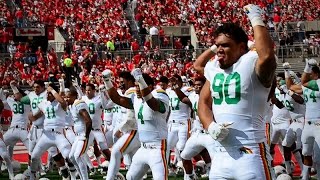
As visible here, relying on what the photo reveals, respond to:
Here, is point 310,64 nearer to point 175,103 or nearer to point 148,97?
point 148,97

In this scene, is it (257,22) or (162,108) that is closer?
(257,22)

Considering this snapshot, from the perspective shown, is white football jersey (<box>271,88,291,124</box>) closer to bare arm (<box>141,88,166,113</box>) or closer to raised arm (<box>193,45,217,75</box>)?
bare arm (<box>141,88,166,113</box>)

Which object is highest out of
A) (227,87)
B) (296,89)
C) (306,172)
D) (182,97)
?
(227,87)

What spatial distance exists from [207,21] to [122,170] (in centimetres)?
2052

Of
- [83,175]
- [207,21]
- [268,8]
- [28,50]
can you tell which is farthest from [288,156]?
[268,8]

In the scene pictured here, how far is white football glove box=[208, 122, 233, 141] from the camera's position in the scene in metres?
5.94

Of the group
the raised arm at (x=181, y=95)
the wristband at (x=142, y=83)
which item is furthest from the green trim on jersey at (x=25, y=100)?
the wristband at (x=142, y=83)

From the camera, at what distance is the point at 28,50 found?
29.1 meters

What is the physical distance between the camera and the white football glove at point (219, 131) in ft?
19.5

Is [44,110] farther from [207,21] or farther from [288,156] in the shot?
Answer: [207,21]

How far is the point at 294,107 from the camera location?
530 inches

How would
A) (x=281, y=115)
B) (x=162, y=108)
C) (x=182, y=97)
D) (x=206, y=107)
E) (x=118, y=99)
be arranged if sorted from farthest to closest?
(x=281, y=115) < (x=182, y=97) < (x=118, y=99) < (x=162, y=108) < (x=206, y=107)

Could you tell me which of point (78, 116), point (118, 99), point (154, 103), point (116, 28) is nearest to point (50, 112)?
point (78, 116)

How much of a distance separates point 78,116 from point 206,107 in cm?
701
